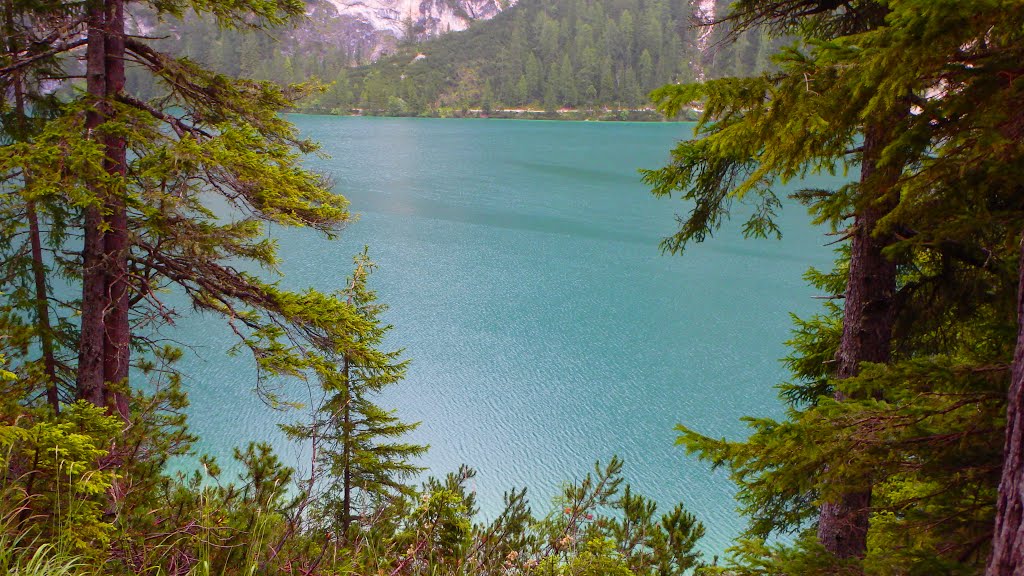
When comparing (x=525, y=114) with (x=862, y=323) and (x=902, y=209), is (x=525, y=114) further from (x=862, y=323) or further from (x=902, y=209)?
(x=902, y=209)

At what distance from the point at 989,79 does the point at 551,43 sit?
296 feet

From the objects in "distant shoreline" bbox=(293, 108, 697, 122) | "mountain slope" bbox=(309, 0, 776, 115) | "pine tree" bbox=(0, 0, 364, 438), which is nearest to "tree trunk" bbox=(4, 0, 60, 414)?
"pine tree" bbox=(0, 0, 364, 438)

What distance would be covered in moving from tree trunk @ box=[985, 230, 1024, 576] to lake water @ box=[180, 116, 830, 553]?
7.38 metres

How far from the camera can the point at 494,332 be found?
15.3 m

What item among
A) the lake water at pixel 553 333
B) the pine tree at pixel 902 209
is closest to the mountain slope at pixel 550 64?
the lake water at pixel 553 333

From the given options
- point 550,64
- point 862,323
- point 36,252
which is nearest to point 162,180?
point 36,252

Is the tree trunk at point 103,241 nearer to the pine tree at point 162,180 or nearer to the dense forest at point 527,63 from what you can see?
the pine tree at point 162,180

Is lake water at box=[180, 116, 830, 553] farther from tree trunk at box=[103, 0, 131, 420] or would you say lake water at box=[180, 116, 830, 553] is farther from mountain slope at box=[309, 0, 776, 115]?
mountain slope at box=[309, 0, 776, 115]

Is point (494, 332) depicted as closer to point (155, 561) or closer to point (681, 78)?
point (155, 561)

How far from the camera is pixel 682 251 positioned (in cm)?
402

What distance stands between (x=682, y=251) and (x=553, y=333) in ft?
37.7

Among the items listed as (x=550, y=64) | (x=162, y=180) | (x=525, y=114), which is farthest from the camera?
(x=550, y=64)

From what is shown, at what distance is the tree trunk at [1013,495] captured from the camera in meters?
1.69

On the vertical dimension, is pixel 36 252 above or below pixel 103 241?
below
